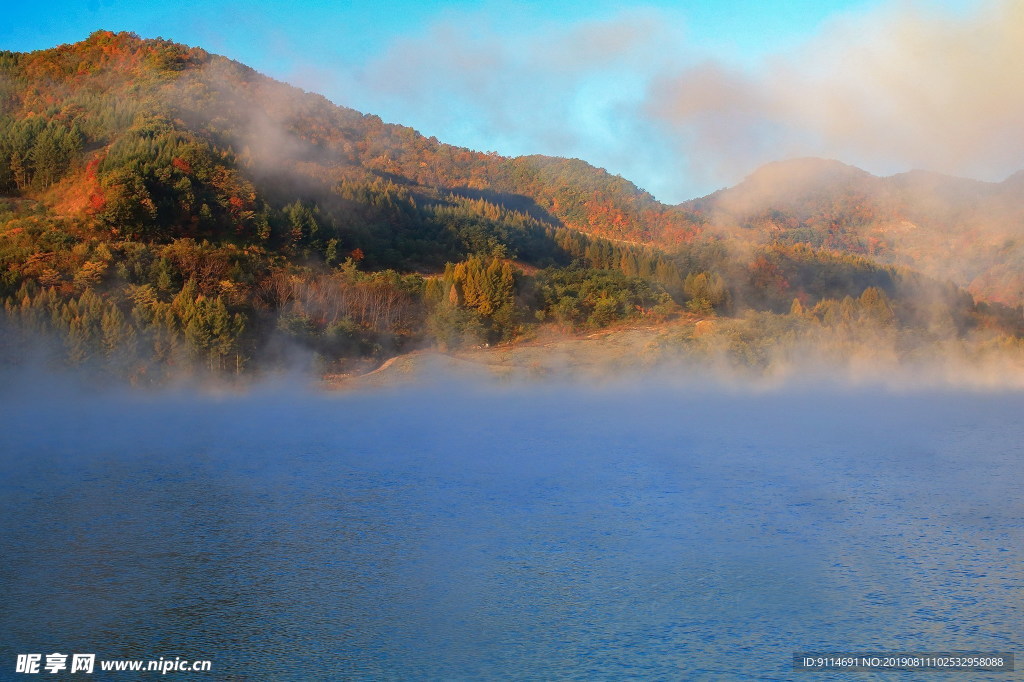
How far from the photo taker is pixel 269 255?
19.0 metres

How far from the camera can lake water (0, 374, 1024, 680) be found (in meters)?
4.25

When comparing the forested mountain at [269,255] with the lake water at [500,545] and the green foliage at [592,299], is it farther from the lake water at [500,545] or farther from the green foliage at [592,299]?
the lake water at [500,545]

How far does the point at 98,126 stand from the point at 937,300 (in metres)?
27.3

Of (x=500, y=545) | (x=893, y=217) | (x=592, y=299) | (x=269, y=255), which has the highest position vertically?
(x=893, y=217)

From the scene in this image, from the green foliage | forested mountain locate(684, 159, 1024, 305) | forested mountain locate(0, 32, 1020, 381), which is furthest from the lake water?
forested mountain locate(684, 159, 1024, 305)

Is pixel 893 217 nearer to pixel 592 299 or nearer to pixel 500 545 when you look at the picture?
pixel 592 299

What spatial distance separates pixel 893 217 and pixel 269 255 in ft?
116

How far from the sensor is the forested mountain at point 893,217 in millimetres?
32938

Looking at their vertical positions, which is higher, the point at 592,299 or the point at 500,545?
the point at 592,299

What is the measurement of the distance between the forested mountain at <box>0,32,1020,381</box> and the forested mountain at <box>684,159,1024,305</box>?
0.58m

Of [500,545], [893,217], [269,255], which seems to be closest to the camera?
[500,545]

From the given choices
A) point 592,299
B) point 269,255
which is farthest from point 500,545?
point 269,255

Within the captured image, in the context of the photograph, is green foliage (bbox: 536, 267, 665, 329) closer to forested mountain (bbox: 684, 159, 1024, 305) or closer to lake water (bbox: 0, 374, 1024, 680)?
lake water (bbox: 0, 374, 1024, 680)

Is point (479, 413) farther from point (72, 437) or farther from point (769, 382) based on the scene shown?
point (769, 382)
